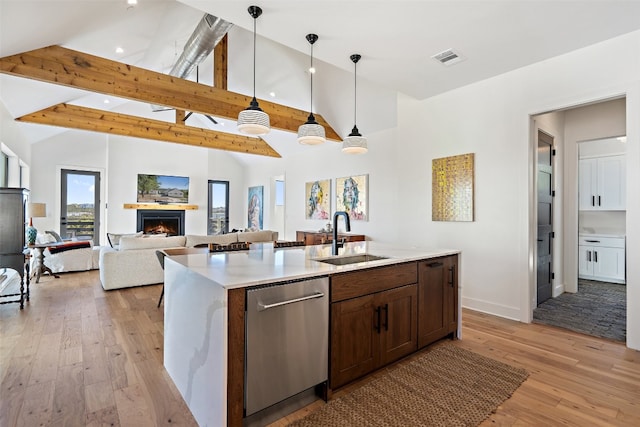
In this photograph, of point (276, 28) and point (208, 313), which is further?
point (276, 28)

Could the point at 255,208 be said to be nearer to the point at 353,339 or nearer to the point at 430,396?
the point at 353,339

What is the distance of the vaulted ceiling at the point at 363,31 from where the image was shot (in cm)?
243

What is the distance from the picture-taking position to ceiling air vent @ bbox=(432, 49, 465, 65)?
3.11m

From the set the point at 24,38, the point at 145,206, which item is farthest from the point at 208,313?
the point at 145,206

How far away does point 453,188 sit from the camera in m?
4.04

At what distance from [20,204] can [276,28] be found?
375 cm

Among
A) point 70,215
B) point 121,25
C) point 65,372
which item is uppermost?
point 121,25

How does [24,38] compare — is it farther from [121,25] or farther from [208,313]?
[208,313]

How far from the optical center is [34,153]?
738 cm

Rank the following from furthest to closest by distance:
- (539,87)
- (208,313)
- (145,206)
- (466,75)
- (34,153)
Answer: (145,206), (34,153), (466,75), (539,87), (208,313)

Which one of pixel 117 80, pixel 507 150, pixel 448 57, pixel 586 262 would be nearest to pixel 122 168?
pixel 117 80

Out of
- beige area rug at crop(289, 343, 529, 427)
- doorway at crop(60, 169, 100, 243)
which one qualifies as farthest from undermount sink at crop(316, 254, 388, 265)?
doorway at crop(60, 169, 100, 243)

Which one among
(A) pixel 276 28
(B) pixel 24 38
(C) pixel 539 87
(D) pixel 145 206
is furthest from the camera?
(D) pixel 145 206

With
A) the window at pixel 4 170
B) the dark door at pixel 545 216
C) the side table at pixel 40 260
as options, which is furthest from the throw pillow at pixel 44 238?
the dark door at pixel 545 216
